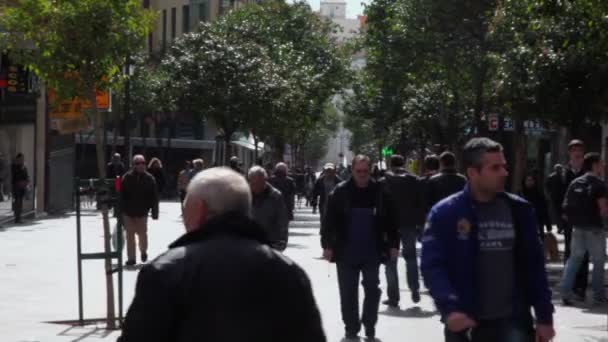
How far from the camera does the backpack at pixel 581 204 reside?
591 inches

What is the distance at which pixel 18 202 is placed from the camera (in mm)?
31953

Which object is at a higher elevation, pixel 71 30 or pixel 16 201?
pixel 71 30

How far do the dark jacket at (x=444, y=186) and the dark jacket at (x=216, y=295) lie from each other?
34.5 ft

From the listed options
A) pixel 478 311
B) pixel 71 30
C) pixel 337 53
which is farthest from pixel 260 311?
pixel 337 53

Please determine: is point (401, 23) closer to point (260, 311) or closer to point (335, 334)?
point (335, 334)

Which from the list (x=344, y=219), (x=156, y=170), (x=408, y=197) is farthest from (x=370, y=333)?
(x=156, y=170)

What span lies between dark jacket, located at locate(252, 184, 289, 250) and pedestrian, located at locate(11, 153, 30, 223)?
1968cm

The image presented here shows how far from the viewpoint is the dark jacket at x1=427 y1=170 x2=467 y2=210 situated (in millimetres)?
14930

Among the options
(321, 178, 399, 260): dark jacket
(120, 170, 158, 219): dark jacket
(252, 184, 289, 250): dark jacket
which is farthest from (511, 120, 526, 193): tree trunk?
(321, 178, 399, 260): dark jacket

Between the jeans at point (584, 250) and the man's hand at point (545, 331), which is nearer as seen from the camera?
the man's hand at point (545, 331)

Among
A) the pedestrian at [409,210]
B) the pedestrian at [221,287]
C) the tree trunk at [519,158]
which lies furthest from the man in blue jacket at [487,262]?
the tree trunk at [519,158]

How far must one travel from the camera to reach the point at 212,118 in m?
39.6

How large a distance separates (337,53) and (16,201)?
2937 cm

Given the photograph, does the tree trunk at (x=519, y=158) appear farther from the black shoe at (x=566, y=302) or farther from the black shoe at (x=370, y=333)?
the black shoe at (x=370, y=333)
